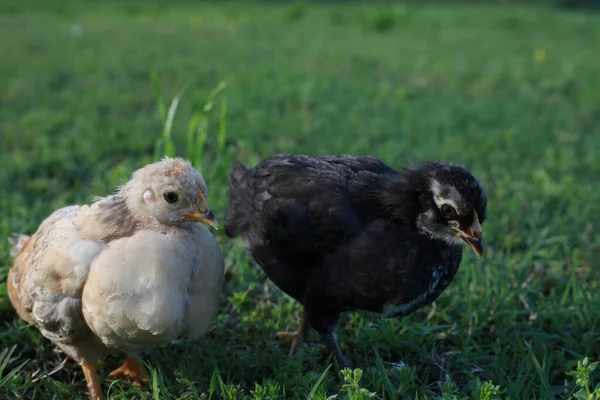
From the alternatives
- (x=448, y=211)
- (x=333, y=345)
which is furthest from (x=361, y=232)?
(x=333, y=345)

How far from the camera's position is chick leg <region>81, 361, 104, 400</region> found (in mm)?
3094

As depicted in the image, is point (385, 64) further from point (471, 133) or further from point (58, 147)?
point (58, 147)

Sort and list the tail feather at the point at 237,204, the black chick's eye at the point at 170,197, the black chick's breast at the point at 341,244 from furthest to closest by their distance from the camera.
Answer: the tail feather at the point at 237,204 < the black chick's breast at the point at 341,244 < the black chick's eye at the point at 170,197

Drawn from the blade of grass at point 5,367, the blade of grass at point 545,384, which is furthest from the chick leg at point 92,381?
the blade of grass at point 545,384

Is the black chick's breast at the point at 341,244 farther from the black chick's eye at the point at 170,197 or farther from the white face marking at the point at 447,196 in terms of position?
the black chick's eye at the point at 170,197

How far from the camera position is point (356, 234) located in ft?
10.4

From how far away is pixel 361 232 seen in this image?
3.16 metres

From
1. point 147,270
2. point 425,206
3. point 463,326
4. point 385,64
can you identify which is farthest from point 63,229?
point 385,64

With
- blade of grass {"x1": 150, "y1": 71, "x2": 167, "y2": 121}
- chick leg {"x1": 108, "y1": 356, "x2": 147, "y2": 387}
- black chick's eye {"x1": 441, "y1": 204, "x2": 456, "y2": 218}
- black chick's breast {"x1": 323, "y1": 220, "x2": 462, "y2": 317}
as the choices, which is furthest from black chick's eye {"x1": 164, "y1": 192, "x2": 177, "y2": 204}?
blade of grass {"x1": 150, "y1": 71, "x2": 167, "y2": 121}

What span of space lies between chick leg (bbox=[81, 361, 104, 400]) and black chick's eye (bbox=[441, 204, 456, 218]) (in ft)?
5.71

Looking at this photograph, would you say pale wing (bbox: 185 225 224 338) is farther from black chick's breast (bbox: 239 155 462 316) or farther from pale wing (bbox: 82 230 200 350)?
black chick's breast (bbox: 239 155 462 316)

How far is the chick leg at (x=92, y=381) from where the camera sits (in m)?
3.09

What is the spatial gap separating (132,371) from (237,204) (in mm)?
1039

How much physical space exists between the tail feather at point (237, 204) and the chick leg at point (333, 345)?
0.72 metres
